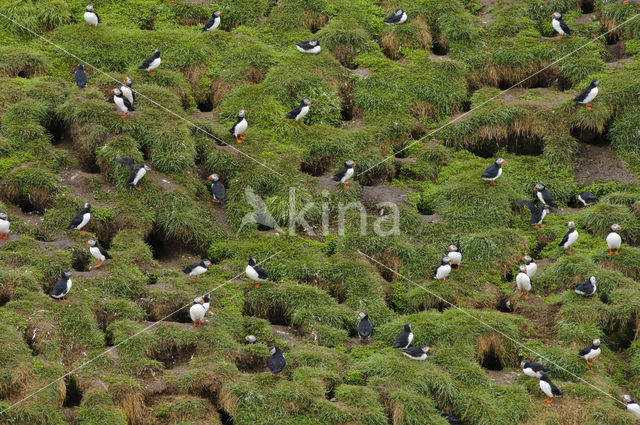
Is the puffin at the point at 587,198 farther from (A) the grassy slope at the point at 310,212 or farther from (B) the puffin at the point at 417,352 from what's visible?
(B) the puffin at the point at 417,352

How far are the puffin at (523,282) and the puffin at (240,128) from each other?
260 inches

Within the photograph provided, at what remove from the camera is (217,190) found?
19672 mm

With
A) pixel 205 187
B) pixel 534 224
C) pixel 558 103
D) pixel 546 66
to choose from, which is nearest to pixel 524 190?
pixel 534 224

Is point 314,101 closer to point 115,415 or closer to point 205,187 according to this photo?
point 205,187

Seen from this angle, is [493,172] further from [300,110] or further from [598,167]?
[300,110]

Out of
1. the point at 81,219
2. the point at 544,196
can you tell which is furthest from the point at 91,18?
the point at 544,196

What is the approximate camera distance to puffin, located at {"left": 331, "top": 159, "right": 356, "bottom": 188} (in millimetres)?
19844

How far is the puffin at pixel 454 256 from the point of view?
1842cm

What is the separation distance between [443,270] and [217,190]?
16.0ft

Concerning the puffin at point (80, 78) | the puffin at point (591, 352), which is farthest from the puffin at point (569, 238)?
the puffin at point (80, 78)

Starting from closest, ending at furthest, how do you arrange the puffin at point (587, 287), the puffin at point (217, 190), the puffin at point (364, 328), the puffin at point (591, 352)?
1. the puffin at point (591, 352)
2. the puffin at point (364, 328)
3. the puffin at point (587, 287)
4. the puffin at point (217, 190)

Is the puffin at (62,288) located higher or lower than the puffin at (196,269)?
higher

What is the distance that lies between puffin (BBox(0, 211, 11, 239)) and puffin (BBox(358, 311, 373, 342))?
21.4 feet

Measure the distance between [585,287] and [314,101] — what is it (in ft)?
25.3
